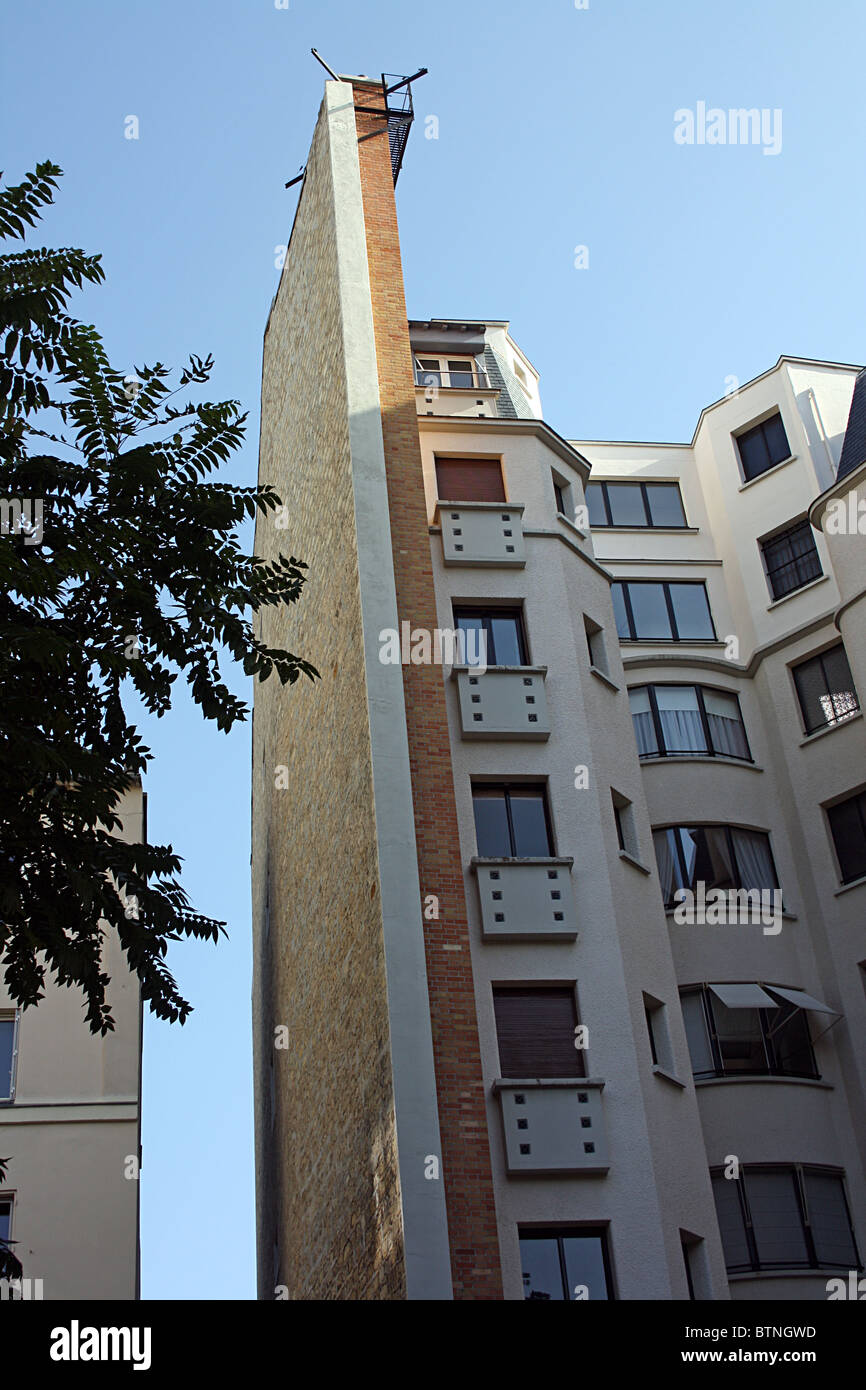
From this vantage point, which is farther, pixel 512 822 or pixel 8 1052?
pixel 8 1052

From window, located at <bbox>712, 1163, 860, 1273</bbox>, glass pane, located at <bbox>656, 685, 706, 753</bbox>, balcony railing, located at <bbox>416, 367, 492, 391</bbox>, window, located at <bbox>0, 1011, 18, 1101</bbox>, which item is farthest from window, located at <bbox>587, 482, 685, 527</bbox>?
window, located at <bbox>0, 1011, 18, 1101</bbox>

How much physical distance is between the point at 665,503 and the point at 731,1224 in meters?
14.8

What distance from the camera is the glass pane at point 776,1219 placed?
20938mm

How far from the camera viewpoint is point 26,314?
41.6 ft

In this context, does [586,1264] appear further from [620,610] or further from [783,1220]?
[620,610]

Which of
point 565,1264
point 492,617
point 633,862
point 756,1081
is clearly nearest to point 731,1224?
point 756,1081

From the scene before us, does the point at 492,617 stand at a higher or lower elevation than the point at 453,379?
lower

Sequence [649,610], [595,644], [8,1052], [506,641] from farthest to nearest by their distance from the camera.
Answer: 1. [649,610]
2. [595,644]
3. [8,1052]
4. [506,641]

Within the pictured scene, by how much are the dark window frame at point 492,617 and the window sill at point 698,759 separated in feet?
11.8

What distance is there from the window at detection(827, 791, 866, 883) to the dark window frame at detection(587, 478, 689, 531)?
280 inches

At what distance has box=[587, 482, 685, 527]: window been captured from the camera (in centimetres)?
3028

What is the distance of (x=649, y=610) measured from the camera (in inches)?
1142

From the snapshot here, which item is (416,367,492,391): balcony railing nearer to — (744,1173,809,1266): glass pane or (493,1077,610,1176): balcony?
(493,1077,610,1176): balcony
